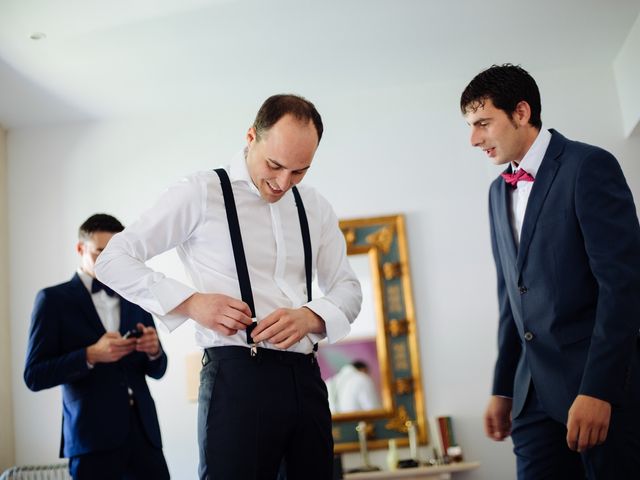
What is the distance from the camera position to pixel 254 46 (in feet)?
15.5

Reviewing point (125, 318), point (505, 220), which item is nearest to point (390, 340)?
point (125, 318)

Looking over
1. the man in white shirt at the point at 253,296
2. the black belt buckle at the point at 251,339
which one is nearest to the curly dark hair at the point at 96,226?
the man in white shirt at the point at 253,296

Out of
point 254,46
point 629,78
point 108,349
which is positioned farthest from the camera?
point 629,78

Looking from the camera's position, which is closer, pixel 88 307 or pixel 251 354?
pixel 251 354

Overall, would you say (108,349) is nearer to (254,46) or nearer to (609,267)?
(609,267)

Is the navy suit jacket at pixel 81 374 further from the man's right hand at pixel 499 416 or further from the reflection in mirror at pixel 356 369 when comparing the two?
the reflection in mirror at pixel 356 369

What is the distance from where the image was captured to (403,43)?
4887 millimetres

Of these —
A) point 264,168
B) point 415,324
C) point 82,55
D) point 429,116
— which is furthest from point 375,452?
point 264,168

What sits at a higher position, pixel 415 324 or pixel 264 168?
pixel 264 168

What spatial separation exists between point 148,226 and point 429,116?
12.7 ft

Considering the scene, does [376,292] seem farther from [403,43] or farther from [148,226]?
[148,226]

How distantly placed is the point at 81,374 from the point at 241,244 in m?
1.44

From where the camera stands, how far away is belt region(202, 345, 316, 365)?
6.15 ft

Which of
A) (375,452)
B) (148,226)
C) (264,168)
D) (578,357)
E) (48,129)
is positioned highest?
(48,129)
